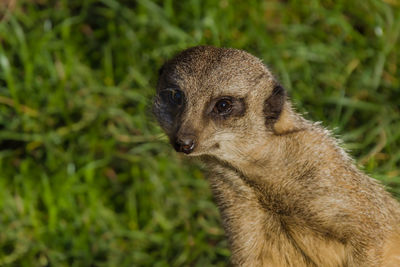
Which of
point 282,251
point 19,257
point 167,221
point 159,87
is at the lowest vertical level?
point 19,257

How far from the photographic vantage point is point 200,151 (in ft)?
8.61

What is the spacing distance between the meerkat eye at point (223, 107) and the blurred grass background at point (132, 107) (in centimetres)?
126

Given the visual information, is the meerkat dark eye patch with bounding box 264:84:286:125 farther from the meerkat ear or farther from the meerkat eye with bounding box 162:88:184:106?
the meerkat eye with bounding box 162:88:184:106

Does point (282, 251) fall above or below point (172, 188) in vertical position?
above

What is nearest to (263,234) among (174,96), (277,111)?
(277,111)

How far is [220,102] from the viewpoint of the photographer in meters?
2.68

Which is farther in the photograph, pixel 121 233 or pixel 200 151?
pixel 121 233

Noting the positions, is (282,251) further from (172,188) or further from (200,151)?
(172,188)

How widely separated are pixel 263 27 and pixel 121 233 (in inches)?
67.4

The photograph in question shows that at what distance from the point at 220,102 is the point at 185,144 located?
258mm

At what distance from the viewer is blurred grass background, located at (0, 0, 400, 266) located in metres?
4.01

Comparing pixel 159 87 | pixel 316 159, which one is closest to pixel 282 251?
pixel 316 159

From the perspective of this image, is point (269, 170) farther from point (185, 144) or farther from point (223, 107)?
point (185, 144)

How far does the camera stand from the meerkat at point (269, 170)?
269 centimetres
